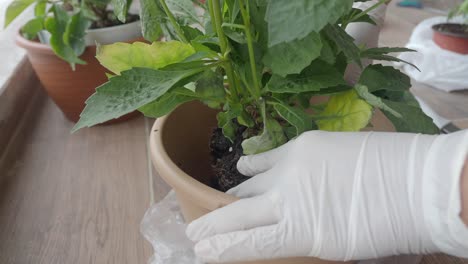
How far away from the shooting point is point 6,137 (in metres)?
0.68

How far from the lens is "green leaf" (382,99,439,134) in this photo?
0.32m

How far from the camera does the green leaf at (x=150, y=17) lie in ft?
1.08

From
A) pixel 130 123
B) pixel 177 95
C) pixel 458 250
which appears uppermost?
pixel 177 95

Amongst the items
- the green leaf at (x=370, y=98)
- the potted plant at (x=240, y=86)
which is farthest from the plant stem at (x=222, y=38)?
the green leaf at (x=370, y=98)

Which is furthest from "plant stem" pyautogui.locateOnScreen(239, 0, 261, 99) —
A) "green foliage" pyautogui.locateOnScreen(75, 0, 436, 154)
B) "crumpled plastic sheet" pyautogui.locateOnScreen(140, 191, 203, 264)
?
"crumpled plastic sheet" pyautogui.locateOnScreen(140, 191, 203, 264)

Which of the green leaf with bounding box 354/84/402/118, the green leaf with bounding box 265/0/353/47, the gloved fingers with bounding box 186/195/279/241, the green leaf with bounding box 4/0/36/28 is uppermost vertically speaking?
the green leaf with bounding box 265/0/353/47

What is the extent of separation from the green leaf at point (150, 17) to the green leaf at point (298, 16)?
166 mm

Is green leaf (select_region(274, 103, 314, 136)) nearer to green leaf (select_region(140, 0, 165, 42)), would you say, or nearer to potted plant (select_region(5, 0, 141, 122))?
green leaf (select_region(140, 0, 165, 42))

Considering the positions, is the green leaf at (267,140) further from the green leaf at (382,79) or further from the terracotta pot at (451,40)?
the terracotta pot at (451,40)

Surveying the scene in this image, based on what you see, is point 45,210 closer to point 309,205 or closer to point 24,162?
point 24,162

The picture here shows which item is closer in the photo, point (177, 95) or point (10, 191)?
point (177, 95)

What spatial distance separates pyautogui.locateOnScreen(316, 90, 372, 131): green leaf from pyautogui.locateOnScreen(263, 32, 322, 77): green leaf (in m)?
0.07

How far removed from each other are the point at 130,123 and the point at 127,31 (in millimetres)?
183

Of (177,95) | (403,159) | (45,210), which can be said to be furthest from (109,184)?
(403,159)
